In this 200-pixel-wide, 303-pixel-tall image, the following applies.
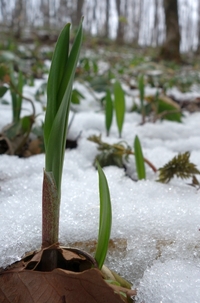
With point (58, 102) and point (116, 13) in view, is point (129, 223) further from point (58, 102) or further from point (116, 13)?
point (116, 13)

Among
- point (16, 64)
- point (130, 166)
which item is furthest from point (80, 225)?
point (16, 64)

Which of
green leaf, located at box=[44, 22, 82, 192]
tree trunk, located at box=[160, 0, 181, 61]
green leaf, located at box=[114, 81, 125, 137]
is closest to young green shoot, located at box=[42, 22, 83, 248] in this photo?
green leaf, located at box=[44, 22, 82, 192]

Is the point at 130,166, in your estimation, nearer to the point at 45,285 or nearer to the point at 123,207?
the point at 123,207

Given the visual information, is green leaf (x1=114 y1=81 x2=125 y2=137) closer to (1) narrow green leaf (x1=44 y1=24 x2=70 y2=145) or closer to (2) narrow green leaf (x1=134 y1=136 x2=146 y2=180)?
(2) narrow green leaf (x1=134 y1=136 x2=146 y2=180)

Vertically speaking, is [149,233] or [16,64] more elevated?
[16,64]

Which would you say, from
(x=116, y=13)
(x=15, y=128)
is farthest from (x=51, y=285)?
(x=116, y=13)
